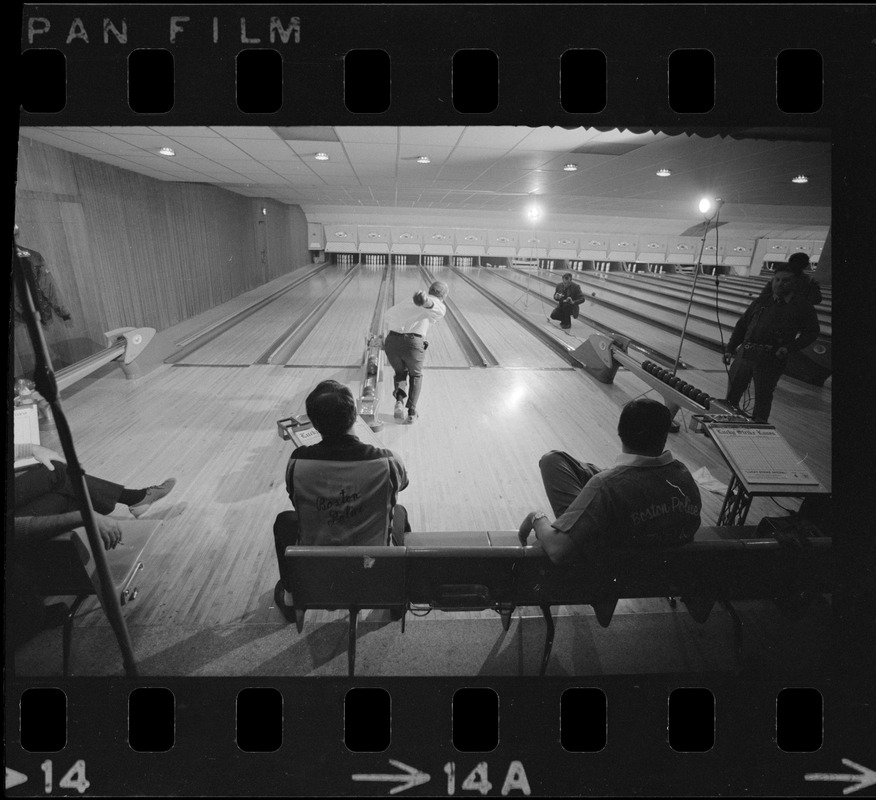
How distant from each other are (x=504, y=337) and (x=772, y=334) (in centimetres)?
336

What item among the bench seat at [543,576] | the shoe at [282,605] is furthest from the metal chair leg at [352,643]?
the shoe at [282,605]

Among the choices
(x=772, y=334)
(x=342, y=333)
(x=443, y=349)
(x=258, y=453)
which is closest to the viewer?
(x=772, y=334)

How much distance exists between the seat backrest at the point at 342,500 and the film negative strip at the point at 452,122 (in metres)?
0.42

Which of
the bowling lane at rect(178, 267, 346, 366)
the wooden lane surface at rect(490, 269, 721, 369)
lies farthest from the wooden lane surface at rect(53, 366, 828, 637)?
the wooden lane surface at rect(490, 269, 721, 369)

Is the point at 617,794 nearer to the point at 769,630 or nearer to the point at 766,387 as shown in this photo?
the point at 769,630

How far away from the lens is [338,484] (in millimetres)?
1480

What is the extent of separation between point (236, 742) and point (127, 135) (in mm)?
3800

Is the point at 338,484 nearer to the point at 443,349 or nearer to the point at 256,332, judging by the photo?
the point at 443,349

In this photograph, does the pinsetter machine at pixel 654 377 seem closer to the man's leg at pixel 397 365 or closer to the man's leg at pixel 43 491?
the man's leg at pixel 397 365

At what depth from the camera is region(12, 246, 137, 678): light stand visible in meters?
1.06

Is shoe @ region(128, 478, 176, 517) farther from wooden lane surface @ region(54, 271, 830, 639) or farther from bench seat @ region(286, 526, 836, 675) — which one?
bench seat @ region(286, 526, 836, 675)

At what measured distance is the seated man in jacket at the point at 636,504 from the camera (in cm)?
140

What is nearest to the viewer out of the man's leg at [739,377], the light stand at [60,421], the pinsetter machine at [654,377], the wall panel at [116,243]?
the light stand at [60,421]

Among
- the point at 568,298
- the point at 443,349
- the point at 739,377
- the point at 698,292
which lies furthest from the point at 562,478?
the point at 698,292
